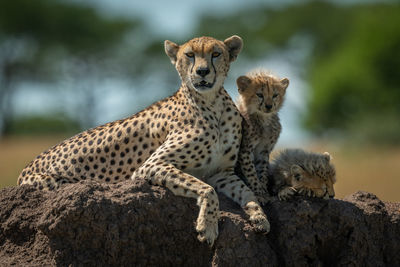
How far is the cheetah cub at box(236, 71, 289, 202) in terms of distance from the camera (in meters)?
4.65

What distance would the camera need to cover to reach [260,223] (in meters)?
4.05

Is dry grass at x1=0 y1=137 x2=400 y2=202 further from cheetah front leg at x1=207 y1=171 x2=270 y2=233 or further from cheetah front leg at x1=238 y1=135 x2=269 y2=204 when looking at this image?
cheetah front leg at x1=207 y1=171 x2=270 y2=233

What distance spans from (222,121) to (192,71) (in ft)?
1.46

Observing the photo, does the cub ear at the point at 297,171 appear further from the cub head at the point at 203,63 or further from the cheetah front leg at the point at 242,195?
the cub head at the point at 203,63

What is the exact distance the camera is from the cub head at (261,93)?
477cm

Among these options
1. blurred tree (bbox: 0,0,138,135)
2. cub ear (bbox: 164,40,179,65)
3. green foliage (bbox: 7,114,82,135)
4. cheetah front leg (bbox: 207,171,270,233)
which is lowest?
cheetah front leg (bbox: 207,171,270,233)

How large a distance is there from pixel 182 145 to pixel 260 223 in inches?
30.4

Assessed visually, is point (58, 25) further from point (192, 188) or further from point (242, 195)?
point (192, 188)

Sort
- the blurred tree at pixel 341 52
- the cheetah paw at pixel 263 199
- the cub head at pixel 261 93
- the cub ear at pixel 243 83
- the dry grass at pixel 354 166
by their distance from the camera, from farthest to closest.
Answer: the blurred tree at pixel 341 52 < the dry grass at pixel 354 166 < the cub ear at pixel 243 83 < the cub head at pixel 261 93 < the cheetah paw at pixel 263 199

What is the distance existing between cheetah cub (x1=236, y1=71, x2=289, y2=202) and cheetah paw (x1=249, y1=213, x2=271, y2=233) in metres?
0.51

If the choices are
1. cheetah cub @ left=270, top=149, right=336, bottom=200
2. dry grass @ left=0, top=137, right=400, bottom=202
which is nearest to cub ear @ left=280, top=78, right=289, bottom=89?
cheetah cub @ left=270, top=149, right=336, bottom=200

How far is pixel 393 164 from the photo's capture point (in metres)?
14.1

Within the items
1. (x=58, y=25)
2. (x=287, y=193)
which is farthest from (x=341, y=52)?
(x=287, y=193)

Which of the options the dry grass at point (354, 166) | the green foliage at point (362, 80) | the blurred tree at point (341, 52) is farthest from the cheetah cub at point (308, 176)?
the green foliage at point (362, 80)
